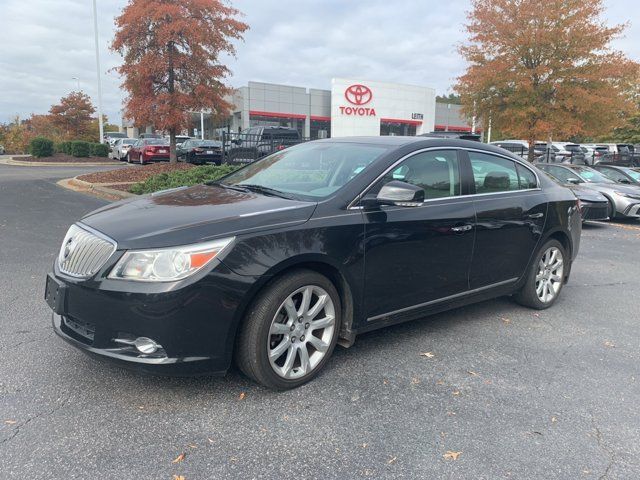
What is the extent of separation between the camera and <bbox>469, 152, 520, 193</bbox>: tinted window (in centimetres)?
444

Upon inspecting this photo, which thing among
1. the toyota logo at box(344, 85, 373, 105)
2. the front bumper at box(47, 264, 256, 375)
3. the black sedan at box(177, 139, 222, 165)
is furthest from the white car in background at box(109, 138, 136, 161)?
the front bumper at box(47, 264, 256, 375)

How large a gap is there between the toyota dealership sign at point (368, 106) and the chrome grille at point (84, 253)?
41205 millimetres

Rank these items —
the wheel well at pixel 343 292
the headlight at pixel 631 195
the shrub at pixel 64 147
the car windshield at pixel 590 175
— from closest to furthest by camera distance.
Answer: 1. the wheel well at pixel 343 292
2. the headlight at pixel 631 195
3. the car windshield at pixel 590 175
4. the shrub at pixel 64 147

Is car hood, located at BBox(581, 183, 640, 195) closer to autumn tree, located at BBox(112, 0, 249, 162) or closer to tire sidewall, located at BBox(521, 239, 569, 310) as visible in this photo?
tire sidewall, located at BBox(521, 239, 569, 310)

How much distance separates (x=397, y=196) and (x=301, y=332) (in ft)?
3.73

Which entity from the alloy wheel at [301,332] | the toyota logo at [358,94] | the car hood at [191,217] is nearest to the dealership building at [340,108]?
the toyota logo at [358,94]

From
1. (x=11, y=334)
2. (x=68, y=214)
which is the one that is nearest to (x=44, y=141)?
(x=68, y=214)

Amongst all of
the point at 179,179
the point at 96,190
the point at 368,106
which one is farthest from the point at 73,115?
the point at 179,179

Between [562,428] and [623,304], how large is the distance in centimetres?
314

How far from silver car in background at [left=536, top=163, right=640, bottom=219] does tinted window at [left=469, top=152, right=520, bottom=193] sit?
8.01m

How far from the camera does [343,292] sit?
3.50 meters

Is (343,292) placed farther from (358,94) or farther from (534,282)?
(358,94)

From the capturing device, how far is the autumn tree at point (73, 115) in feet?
115

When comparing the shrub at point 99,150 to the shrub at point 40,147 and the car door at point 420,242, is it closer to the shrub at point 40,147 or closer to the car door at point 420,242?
the shrub at point 40,147
